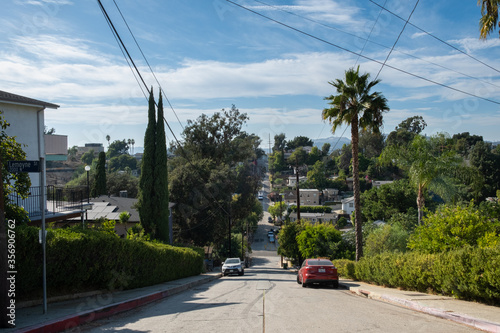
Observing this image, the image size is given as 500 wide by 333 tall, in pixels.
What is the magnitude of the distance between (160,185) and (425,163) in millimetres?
17576

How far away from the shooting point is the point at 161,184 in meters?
28.8

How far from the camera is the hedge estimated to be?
345 inches

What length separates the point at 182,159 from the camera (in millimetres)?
52219

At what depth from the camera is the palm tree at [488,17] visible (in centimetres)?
1239

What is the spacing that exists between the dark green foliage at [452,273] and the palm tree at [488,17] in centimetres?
700

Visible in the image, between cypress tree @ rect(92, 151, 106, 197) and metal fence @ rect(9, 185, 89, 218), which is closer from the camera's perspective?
metal fence @ rect(9, 185, 89, 218)

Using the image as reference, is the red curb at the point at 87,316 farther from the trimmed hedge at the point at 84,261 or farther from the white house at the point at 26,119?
the white house at the point at 26,119

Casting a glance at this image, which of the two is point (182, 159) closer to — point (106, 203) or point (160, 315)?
point (106, 203)

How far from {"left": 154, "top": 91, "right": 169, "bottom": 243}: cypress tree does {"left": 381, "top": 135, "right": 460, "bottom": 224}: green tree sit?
1539cm

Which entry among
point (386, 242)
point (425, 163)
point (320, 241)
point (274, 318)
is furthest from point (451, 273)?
point (320, 241)

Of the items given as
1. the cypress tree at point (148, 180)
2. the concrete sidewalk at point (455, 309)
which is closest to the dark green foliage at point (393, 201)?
the cypress tree at point (148, 180)

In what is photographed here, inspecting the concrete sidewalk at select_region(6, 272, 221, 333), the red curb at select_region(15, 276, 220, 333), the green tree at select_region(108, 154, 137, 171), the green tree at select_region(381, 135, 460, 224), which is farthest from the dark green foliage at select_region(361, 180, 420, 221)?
the green tree at select_region(108, 154, 137, 171)

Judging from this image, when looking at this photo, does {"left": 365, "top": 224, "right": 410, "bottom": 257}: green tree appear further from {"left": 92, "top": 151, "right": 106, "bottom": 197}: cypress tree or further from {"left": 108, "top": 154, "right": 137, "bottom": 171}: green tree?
{"left": 108, "top": 154, "right": 137, "bottom": 171}: green tree

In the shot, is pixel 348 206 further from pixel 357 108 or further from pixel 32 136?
pixel 32 136
